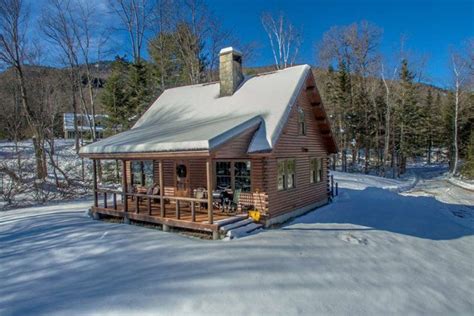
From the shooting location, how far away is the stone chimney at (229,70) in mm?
13977

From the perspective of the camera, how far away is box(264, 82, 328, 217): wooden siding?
1158cm

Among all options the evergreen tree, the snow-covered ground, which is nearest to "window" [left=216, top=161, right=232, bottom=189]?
the snow-covered ground

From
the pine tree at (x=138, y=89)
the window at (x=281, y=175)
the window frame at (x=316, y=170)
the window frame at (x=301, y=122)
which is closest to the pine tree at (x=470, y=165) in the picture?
the window frame at (x=316, y=170)

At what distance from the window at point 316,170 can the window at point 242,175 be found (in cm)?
429

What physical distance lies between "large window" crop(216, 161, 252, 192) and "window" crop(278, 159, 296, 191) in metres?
1.27

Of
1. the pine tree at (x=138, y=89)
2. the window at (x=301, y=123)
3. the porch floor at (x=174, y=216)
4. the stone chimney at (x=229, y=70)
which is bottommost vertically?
the porch floor at (x=174, y=216)

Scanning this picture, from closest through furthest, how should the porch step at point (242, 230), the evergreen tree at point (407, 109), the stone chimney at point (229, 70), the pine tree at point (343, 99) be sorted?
the porch step at point (242, 230) < the stone chimney at point (229, 70) < the pine tree at point (343, 99) < the evergreen tree at point (407, 109)

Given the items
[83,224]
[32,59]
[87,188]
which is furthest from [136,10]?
[83,224]

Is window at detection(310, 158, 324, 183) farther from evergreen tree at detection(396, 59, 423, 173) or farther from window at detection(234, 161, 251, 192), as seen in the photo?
evergreen tree at detection(396, 59, 423, 173)

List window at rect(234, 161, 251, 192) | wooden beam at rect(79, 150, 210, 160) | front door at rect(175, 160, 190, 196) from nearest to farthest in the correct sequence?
wooden beam at rect(79, 150, 210, 160)
window at rect(234, 161, 251, 192)
front door at rect(175, 160, 190, 196)

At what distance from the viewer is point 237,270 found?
23.0 feet

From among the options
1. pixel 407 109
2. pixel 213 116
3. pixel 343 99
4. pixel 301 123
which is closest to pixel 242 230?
pixel 213 116

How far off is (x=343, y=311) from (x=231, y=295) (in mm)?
2015

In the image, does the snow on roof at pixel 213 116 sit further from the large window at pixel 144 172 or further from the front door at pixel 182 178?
the large window at pixel 144 172
